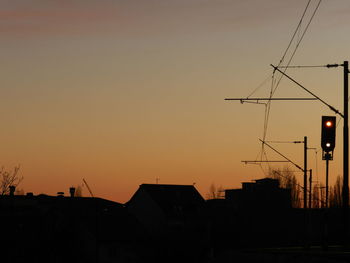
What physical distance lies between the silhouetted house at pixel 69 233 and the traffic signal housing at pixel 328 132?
35.3 metres

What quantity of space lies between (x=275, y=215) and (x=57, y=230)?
52475 millimetres

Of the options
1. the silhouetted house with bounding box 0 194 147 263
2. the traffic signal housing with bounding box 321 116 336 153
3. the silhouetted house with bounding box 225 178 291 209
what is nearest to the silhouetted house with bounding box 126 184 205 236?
the silhouetted house with bounding box 225 178 291 209

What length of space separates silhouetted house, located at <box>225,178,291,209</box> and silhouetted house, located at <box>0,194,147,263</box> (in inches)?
1667

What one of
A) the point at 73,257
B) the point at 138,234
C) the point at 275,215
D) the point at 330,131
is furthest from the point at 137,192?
the point at 330,131

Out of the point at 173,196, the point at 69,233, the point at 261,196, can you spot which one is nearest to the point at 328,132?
the point at 69,233

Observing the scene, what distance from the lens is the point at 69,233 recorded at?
76750mm

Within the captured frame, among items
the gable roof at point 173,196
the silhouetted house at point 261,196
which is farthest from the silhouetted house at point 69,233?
the silhouetted house at point 261,196

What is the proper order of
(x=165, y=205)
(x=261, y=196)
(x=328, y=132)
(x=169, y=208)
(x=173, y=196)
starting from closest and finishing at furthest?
(x=328, y=132) < (x=169, y=208) < (x=165, y=205) < (x=173, y=196) < (x=261, y=196)

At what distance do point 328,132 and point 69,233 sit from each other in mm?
46935

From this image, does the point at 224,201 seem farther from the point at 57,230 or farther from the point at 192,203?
the point at 57,230

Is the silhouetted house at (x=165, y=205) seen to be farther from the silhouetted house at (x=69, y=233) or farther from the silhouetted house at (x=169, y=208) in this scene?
the silhouetted house at (x=69, y=233)

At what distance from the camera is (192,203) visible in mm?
119312

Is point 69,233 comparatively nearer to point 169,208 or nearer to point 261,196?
point 169,208

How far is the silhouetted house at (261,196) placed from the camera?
134000 millimetres
